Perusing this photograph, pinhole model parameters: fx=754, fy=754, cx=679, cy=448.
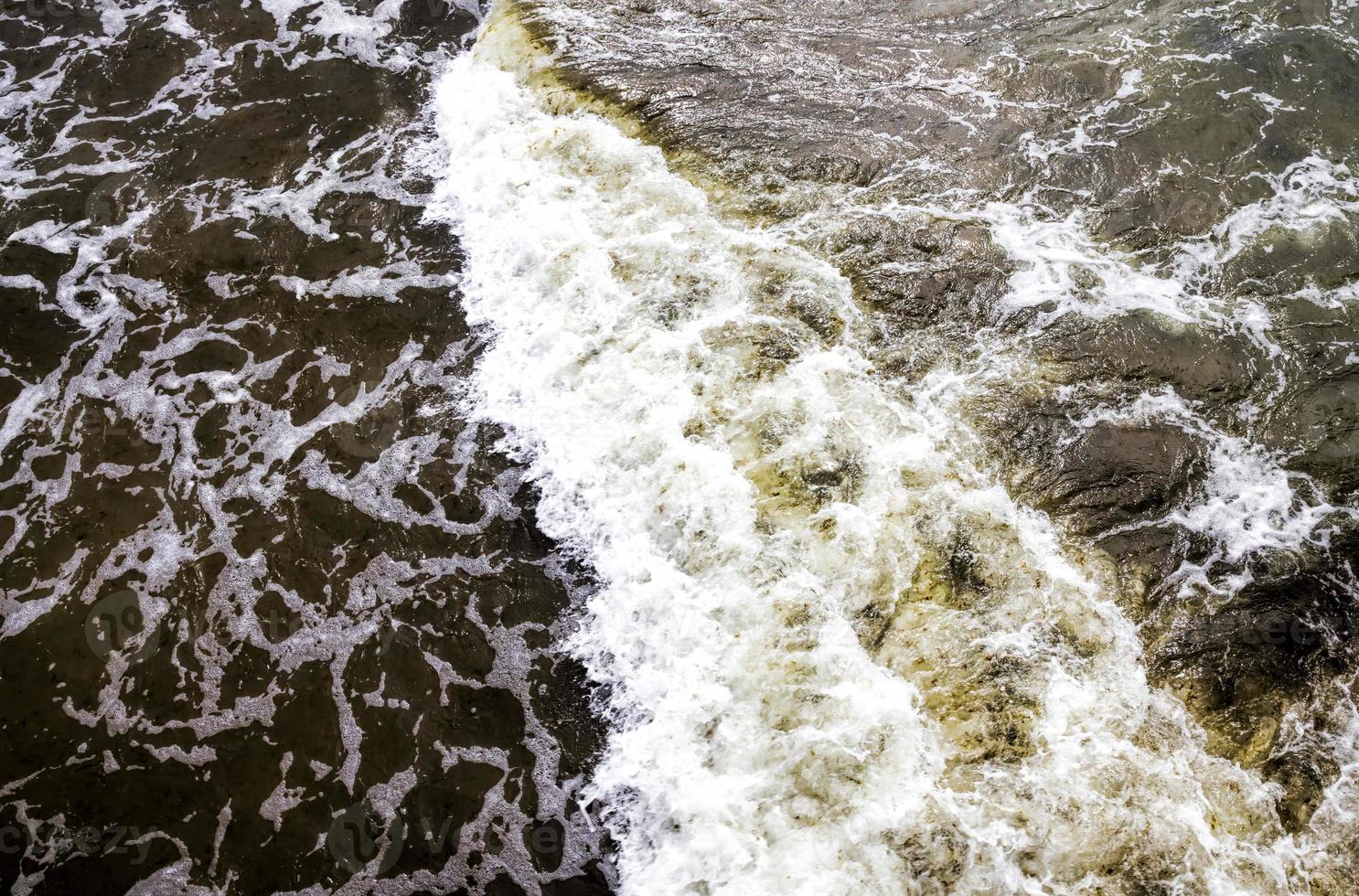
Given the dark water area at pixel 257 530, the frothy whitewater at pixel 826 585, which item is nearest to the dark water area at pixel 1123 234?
the frothy whitewater at pixel 826 585

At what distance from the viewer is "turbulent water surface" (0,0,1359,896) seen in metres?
5.76

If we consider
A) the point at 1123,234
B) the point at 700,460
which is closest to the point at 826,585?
the point at 700,460

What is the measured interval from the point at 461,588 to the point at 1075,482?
586 centimetres

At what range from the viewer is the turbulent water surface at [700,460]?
5.76m

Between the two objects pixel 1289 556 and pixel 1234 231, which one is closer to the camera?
pixel 1289 556

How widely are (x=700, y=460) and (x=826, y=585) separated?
176cm

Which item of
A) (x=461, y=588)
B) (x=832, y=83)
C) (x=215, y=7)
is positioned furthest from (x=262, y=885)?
(x=215, y=7)

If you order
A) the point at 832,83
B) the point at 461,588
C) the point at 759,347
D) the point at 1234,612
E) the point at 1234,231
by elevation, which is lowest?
the point at 461,588

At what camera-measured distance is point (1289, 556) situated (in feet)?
21.6

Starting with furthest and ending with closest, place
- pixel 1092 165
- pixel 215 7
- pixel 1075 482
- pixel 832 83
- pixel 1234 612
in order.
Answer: pixel 215 7, pixel 832 83, pixel 1092 165, pixel 1075 482, pixel 1234 612

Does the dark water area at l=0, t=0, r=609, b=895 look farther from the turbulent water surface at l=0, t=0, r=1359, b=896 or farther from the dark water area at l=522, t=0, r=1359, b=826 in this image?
the dark water area at l=522, t=0, r=1359, b=826

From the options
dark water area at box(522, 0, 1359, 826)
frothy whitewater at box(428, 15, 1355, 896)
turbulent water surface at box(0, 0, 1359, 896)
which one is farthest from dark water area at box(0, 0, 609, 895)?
dark water area at box(522, 0, 1359, 826)

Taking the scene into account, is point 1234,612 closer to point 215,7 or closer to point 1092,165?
point 1092,165

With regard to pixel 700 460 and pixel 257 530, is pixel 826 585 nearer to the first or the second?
pixel 700 460
